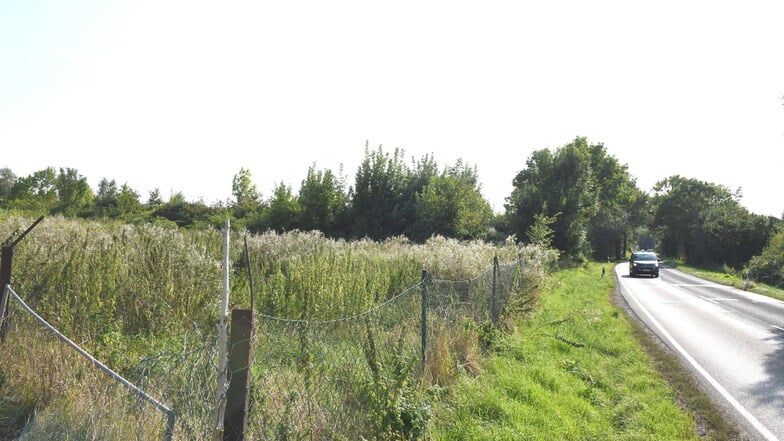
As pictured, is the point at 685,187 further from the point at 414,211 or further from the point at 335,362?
the point at 335,362

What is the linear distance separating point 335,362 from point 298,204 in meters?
29.5

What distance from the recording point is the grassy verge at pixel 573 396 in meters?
5.22

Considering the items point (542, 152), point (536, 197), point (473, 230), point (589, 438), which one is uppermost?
point (542, 152)

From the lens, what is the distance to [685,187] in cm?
7425

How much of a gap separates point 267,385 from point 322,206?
96.9ft

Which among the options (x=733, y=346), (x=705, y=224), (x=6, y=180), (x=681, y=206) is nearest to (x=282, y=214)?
(x=733, y=346)

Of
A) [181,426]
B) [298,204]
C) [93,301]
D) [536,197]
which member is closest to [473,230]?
[536,197]

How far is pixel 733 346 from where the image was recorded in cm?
1005

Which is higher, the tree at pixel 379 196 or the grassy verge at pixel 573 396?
the tree at pixel 379 196

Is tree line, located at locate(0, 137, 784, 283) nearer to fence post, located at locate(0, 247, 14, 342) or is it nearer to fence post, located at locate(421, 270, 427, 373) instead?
fence post, located at locate(421, 270, 427, 373)

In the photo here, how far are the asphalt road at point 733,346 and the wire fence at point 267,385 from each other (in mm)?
3638

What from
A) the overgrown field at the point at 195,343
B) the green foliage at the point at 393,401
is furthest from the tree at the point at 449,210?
the green foliage at the point at 393,401

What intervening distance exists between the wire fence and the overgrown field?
2 centimetres

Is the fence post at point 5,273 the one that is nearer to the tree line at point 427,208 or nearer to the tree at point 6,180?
the tree line at point 427,208
